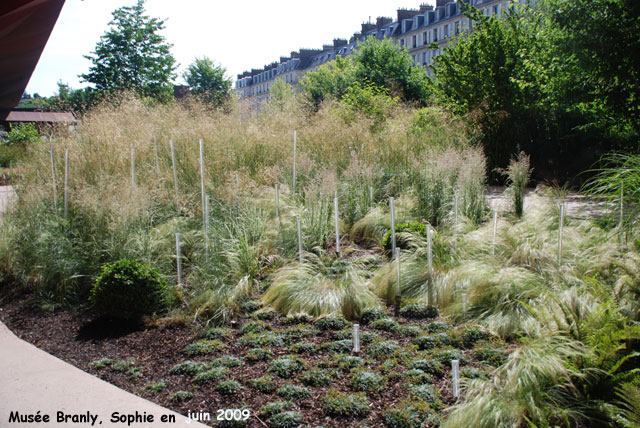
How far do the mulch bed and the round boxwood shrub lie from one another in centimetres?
17

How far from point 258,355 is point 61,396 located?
49.0 inches

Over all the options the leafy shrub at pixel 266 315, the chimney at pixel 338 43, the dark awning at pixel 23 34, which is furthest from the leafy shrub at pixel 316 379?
the chimney at pixel 338 43

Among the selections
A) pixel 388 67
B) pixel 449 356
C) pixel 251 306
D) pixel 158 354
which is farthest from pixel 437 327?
pixel 388 67

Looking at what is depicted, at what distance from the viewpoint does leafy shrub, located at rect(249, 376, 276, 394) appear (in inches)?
119

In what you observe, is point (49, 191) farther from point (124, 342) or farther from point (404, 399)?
point (404, 399)

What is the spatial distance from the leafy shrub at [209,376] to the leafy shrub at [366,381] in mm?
851

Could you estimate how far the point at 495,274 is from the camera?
4.12 m

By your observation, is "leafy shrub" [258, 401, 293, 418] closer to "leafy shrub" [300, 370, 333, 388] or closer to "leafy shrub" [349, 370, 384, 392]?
"leafy shrub" [300, 370, 333, 388]

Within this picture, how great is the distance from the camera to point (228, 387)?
120 inches

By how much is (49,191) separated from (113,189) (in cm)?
165

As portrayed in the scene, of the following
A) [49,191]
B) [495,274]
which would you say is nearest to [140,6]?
[49,191]

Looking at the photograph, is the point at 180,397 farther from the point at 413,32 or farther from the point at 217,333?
the point at 413,32

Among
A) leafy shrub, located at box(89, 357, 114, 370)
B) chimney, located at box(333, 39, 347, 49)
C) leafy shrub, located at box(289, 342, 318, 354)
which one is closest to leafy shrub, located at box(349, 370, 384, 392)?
leafy shrub, located at box(289, 342, 318, 354)

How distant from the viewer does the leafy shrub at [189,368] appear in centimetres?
336
